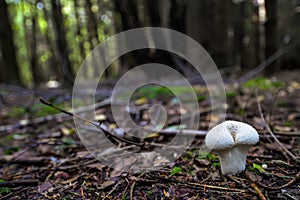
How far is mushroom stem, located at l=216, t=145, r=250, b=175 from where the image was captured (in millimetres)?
1669

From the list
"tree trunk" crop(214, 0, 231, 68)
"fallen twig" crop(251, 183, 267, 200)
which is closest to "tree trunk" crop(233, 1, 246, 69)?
"tree trunk" crop(214, 0, 231, 68)

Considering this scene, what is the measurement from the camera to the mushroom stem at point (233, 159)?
1.67 meters

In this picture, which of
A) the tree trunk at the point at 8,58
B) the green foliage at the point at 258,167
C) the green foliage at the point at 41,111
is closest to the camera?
the green foliage at the point at 258,167

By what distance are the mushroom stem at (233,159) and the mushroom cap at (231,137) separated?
9 centimetres

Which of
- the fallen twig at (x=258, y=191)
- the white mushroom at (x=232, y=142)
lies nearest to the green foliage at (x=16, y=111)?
the white mushroom at (x=232, y=142)

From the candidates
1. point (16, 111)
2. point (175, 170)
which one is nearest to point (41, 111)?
point (16, 111)

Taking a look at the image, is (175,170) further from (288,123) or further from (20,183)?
(288,123)

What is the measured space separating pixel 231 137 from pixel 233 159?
208 mm

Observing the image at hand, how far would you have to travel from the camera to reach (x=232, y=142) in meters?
1.57

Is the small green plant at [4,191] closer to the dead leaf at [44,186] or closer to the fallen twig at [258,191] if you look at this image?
the dead leaf at [44,186]

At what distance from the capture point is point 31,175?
6.73ft

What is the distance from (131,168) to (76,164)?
54cm

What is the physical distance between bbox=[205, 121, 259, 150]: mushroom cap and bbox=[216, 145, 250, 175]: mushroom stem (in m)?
0.09

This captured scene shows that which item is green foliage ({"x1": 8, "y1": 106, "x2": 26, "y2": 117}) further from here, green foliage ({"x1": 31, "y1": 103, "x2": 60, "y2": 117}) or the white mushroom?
the white mushroom
